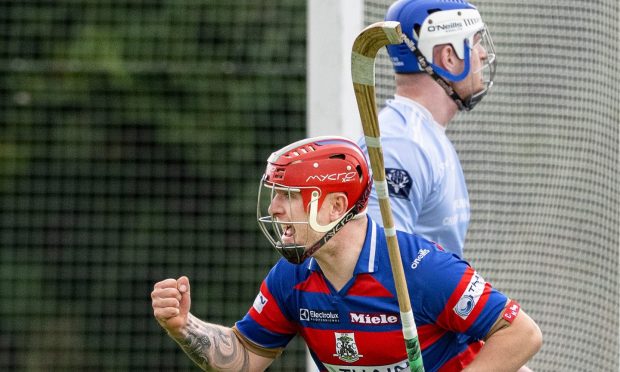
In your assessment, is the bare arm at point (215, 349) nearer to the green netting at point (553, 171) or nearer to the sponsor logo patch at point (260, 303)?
the sponsor logo patch at point (260, 303)

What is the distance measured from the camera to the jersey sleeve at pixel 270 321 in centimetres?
370

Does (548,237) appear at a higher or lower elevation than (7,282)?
higher

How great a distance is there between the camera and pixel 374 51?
127 inches

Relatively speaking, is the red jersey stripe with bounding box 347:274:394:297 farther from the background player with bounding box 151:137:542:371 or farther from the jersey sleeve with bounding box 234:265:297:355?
the jersey sleeve with bounding box 234:265:297:355

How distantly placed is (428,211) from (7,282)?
21.9 feet

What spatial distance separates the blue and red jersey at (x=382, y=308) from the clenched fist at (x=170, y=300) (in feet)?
1.02

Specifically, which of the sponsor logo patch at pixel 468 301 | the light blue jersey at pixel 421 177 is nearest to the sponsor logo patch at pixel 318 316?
the sponsor logo patch at pixel 468 301

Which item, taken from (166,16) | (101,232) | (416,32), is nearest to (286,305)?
(416,32)

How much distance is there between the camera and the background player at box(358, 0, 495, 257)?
163 inches

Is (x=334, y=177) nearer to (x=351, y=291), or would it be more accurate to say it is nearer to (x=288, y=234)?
(x=288, y=234)

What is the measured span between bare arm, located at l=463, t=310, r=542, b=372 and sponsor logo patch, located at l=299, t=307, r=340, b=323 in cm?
40

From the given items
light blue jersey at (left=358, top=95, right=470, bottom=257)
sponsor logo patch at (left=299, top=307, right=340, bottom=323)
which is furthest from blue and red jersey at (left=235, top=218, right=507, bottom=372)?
light blue jersey at (left=358, top=95, right=470, bottom=257)

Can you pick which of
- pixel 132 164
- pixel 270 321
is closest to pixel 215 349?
pixel 270 321

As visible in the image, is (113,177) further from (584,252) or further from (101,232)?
(584,252)
